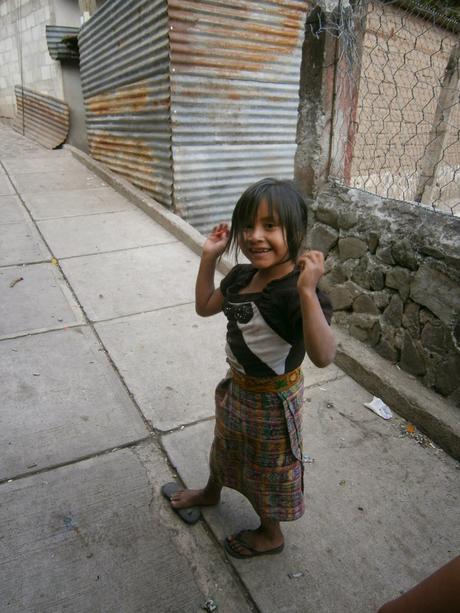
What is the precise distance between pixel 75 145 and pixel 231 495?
8.80 m

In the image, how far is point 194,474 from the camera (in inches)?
84.7

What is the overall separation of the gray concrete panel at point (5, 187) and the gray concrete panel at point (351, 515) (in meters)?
5.24

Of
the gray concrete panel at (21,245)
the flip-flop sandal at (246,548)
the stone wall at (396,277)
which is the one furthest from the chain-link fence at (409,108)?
the gray concrete panel at (21,245)

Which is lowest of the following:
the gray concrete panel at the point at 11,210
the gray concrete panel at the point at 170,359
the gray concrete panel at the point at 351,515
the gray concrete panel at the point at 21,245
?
the gray concrete panel at the point at 351,515

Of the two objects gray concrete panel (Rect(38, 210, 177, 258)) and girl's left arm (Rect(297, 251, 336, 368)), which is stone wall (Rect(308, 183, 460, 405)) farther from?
gray concrete panel (Rect(38, 210, 177, 258))

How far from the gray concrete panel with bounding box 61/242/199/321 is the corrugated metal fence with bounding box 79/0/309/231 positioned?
111 cm

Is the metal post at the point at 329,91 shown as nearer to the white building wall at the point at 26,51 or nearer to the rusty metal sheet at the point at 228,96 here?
the rusty metal sheet at the point at 228,96

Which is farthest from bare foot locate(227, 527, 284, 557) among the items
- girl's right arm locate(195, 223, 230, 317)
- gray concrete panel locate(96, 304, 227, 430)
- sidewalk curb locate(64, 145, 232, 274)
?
sidewalk curb locate(64, 145, 232, 274)

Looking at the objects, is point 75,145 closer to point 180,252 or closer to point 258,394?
point 180,252

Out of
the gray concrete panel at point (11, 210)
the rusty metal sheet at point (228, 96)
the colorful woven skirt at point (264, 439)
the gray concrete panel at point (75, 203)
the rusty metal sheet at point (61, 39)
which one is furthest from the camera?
the rusty metal sheet at point (61, 39)

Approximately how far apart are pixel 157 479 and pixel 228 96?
14.8 feet

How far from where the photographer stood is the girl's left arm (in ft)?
4.12

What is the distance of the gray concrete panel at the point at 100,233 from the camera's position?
15.3 feet

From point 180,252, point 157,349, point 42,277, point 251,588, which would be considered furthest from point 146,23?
point 251,588
